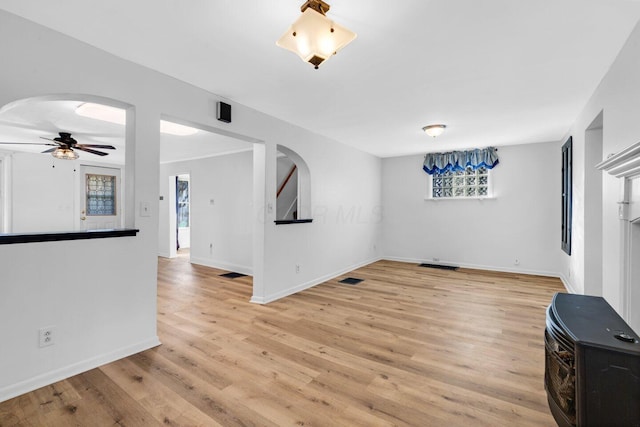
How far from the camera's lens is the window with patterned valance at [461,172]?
17.6ft

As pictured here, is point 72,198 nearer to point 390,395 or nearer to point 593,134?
point 390,395

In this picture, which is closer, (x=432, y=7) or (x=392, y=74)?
(x=432, y=7)

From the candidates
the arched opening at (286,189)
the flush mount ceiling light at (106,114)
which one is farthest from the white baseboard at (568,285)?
the flush mount ceiling light at (106,114)

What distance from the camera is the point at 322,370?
2.11 m

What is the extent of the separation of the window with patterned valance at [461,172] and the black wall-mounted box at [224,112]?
14.0 ft

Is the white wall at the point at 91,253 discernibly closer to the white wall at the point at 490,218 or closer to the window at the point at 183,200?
the white wall at the point at 490,218

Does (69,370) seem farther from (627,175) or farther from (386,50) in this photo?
(627,175)

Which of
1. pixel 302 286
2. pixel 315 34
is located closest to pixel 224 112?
pixel 315 34

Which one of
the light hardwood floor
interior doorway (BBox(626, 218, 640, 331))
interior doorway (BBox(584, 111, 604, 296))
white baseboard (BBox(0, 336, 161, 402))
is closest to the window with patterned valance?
interior doorway (BBox(584, 111, 604, 296))

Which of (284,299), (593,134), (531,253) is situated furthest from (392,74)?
(531,253)

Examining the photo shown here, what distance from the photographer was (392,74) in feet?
8.16

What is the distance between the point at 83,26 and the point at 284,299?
318 cm

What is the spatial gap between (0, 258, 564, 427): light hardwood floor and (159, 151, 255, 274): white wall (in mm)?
1821

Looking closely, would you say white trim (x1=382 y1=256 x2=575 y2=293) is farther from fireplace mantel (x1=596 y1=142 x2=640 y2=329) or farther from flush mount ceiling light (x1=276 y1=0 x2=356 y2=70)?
flush mount ceiling light (x1=276 y1=0 x2=356 y2=70)
